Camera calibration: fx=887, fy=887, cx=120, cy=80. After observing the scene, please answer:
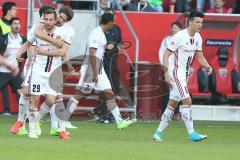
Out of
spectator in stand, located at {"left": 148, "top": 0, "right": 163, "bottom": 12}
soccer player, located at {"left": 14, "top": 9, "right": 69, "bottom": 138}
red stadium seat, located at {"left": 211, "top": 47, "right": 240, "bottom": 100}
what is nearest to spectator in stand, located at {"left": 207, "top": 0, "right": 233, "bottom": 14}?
spectator in stand, located at {"left": 148, "top": 0, "right": 163, "bottom": 12}

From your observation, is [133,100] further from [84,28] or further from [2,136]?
A: [2,136]

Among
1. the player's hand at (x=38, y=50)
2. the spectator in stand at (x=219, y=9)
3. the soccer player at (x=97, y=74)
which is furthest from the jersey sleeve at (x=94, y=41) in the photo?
the spectator in stand at (x=219, y=9)

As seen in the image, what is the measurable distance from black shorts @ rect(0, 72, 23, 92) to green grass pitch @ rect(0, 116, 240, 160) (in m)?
1.67

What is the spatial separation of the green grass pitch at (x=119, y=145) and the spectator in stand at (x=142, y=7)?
154 inches

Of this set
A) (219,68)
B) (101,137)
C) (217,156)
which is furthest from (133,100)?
(217,156)

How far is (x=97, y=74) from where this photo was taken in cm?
1816

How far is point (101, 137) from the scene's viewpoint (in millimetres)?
15938

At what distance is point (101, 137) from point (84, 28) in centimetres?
542

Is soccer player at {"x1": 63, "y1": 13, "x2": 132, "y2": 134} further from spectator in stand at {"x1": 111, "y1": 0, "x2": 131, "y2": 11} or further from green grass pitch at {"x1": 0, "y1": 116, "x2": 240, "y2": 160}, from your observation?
spectator in stand at {"x1": 111, "y1": 0, "x2": 131, "y2": 11}

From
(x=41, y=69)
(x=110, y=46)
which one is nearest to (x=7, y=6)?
(x=110, y=46)

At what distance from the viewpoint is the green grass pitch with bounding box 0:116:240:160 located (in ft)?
41.2

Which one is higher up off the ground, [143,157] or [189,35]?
[189,35]

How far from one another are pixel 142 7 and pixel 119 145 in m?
8.11

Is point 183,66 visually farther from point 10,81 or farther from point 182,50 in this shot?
point 10,81
